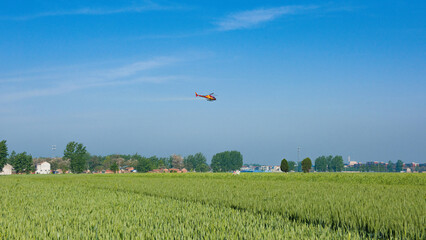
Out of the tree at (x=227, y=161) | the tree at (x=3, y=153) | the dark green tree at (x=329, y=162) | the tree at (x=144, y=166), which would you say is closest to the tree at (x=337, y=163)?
the dark green tree at (x=329, y=162)

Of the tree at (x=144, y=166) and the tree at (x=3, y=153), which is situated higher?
the tree at (x=3, y=153)

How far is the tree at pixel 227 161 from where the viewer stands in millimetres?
184750

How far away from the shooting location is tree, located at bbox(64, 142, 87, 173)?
116 meters

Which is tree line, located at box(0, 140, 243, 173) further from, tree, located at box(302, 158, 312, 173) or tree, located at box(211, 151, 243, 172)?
tree, located at box(302, 158, 312, 173)

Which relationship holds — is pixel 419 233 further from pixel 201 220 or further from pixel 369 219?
pixel 201 220

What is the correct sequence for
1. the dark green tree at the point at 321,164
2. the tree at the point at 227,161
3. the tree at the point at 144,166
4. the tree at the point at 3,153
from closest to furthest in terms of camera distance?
the tree at the point at 3,153, the tree at the point at 144,166, the tree at the point at 227,161, the dark green tree at the point at 321,164

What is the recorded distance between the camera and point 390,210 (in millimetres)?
9062

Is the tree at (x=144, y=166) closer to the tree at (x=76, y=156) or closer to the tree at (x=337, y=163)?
the tree at (x=76, y=156)

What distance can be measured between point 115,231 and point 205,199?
7.28 m

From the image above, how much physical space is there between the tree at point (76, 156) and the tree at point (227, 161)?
8140 centimetres

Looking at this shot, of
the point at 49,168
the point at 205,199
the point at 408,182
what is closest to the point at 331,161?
the point at 49,168

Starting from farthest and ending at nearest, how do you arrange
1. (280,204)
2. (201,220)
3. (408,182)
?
1. (408,182)
2. (280,204)
3. (201,220)

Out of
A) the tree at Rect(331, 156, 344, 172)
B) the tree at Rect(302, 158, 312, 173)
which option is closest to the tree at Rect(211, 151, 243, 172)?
the tree at Rect(331, 156, 344, 172)

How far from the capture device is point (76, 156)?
385 ft
